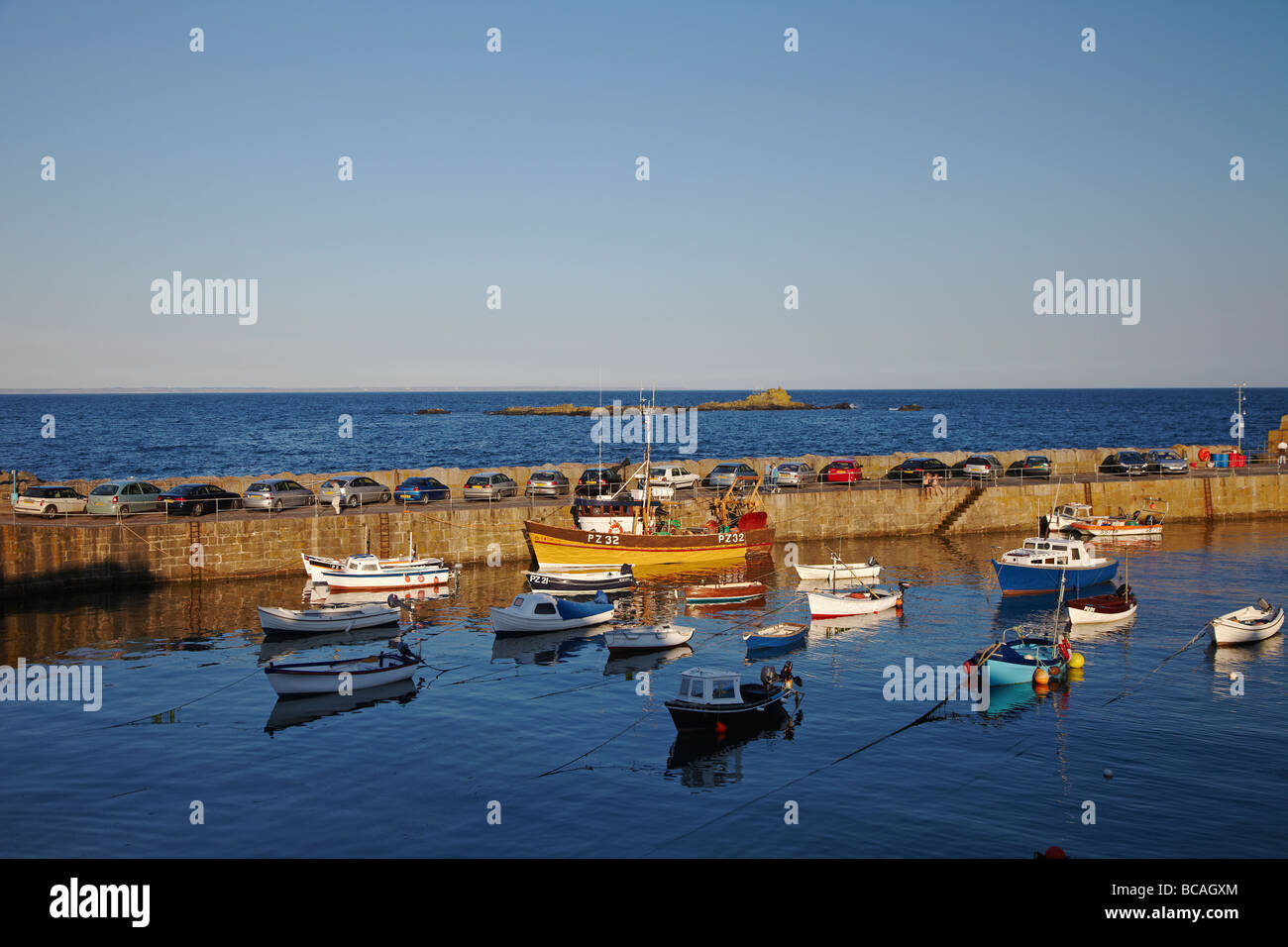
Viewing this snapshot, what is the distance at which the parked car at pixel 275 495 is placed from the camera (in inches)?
2055

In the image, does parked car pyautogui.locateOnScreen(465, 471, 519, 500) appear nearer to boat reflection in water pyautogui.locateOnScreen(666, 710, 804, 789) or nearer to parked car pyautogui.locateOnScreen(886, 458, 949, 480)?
parked car pyautogui.locateOnScreen(886, 458, 949, 480)

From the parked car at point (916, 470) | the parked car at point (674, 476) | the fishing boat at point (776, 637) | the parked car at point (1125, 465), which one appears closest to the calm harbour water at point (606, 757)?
the fishing boat at point (776, 637)

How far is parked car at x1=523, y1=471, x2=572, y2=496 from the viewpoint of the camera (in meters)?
60.5

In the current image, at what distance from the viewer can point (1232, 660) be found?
120ft

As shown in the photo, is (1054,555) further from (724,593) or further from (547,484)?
(547,484)

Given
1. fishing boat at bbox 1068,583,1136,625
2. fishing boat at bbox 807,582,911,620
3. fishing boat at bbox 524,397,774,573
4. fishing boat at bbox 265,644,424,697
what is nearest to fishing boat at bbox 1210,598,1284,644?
fishing boat at bbox 1068,583,1136,625

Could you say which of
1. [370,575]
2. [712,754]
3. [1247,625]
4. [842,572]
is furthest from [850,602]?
[370,575]

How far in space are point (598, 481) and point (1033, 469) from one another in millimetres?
31490

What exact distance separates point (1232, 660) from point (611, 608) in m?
24.3

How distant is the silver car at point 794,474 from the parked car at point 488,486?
17283mm

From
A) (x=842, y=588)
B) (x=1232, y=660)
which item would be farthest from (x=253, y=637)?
(x=1232, y=660)

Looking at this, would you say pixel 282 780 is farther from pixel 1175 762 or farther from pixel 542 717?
pixel 1175 762

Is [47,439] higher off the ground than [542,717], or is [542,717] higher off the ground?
[47,439]
